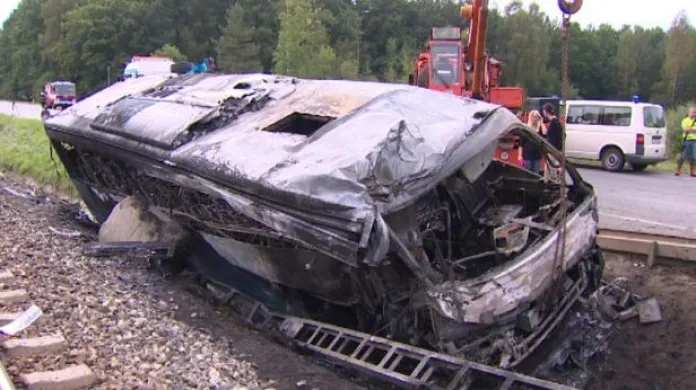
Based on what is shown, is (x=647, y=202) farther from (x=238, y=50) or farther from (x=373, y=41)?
(x=373, y=41)

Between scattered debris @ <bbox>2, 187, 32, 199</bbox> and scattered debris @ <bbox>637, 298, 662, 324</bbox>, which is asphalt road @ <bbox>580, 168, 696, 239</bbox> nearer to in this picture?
scattered debris @ <bbox>637, 298, 662, 324</bbox>

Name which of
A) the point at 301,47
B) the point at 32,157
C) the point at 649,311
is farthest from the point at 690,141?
the point at 301,47

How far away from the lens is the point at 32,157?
1445cm

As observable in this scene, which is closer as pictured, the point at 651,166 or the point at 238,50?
the point at 651,166

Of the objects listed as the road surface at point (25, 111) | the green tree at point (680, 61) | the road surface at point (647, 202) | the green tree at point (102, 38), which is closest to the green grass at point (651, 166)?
the road surface at point (647, 202)

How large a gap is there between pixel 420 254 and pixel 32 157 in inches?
477

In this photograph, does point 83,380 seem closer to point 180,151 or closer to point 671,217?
point 180,151

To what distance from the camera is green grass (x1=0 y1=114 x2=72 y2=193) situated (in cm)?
1266

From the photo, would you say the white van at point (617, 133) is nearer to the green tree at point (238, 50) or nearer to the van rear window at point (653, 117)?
the van rear window at point (653, 117)

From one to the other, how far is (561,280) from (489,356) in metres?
1.10

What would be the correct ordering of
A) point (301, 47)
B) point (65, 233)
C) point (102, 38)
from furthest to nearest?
point (102, 38)
point (301, 47)
point (65, 233)

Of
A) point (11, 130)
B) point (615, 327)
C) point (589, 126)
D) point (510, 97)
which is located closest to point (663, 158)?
point (589, 126)

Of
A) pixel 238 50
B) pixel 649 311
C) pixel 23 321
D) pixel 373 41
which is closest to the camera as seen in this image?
pixel 23 321

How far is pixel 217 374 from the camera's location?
3.97m
